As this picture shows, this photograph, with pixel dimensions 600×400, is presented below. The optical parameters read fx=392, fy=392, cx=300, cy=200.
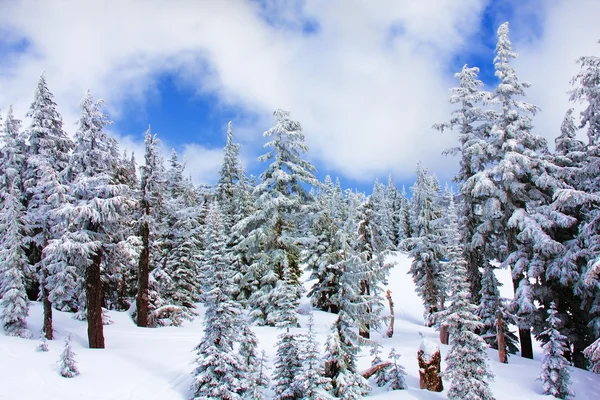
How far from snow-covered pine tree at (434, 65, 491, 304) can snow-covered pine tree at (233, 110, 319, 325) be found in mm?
9462

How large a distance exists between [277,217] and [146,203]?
938cm

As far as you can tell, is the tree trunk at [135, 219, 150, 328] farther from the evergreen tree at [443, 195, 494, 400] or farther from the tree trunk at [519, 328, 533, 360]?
the tree trunk at [519, 328, 533, 360]

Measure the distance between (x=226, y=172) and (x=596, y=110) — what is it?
141 ft

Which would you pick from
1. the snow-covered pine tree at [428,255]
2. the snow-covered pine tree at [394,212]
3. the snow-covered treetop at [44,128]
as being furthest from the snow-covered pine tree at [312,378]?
the snow-covered pine tree at [394,212]

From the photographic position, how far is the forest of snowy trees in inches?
596

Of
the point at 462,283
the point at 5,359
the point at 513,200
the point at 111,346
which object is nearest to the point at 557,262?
the point at 513,200

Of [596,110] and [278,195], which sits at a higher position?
[596,110]

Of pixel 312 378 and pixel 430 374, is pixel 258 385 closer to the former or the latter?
pixel 312 378

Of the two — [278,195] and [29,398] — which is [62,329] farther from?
[278,195]

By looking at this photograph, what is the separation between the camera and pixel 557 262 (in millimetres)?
19750

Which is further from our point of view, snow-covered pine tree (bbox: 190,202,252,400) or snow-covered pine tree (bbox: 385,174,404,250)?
snow-covered pine tree (bbox: 385,174,404,250)

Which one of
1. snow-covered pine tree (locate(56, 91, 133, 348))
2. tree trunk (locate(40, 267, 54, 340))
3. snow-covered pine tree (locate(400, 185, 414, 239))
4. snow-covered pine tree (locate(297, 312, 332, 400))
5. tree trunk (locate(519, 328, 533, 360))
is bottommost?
tree trunk (locate(519, 328, 533, 360))

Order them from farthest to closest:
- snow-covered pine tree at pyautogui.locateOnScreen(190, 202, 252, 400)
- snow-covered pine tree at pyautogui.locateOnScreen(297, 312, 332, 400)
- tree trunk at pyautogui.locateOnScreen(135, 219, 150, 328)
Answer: tree trunk at pyautogui.locateOnScreen(135, 219, 150, 328)
snow-covered pine tree at pyautogui.locateOnScreen(190, 202, 252, 400)
snow-covered pine tree at pyautogui.locateOnScreen(297, 312, 332, 400)

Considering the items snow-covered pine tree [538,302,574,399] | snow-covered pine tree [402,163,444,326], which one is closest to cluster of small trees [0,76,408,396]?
snow-covered pine tree [402,163,444,326]
